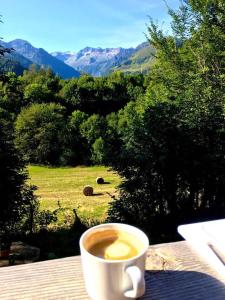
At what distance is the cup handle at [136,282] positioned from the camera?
93 cm

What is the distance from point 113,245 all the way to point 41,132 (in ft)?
168

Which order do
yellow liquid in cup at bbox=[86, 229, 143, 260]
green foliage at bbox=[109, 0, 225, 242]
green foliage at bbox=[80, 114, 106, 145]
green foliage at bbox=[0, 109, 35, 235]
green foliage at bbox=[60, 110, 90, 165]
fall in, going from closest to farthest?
yellow liquid in cup at bbox=[86, 229, 143, 260], green foliage at bbox=[109, 0, 225, 242], green foliage at bbox=[0, 109, 35, 235], green foliage at bbox=[60, 110, 90, 165], green foliage at bbox=[80, 114, 106, 145]

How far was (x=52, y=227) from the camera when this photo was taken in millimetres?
11734

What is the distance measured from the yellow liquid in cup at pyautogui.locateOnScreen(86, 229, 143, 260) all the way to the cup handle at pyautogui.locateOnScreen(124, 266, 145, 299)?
83 mm

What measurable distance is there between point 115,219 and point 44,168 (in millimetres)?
38519

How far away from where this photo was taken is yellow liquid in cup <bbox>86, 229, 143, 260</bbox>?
1.07 metres

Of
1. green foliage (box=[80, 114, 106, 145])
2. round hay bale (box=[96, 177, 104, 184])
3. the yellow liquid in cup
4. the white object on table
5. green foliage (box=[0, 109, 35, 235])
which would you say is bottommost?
round hay bale (box=[96, 177, 104, 184])

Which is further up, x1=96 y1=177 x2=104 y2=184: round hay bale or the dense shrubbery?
the dense shrubbery

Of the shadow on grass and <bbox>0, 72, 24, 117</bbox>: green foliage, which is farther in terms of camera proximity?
<bbox>0, 72, 24, 117</bbox>: green foliage

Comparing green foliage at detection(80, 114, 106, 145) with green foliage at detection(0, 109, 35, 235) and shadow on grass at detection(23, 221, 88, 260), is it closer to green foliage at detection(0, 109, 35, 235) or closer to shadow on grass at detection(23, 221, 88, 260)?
shadow on grass at detection(23, 221, 88, 260)

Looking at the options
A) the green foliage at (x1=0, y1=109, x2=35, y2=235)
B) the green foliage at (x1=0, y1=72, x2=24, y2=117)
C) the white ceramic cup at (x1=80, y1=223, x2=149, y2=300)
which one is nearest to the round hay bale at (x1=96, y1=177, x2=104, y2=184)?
the green foliage at (x1=0, y1=72, x2=24, y2=117)

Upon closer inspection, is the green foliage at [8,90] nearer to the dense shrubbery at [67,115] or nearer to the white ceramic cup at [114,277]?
the white ceramic cup at [114,277]

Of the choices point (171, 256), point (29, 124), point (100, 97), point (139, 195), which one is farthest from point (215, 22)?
point (100, 97)

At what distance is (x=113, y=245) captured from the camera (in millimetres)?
1138
